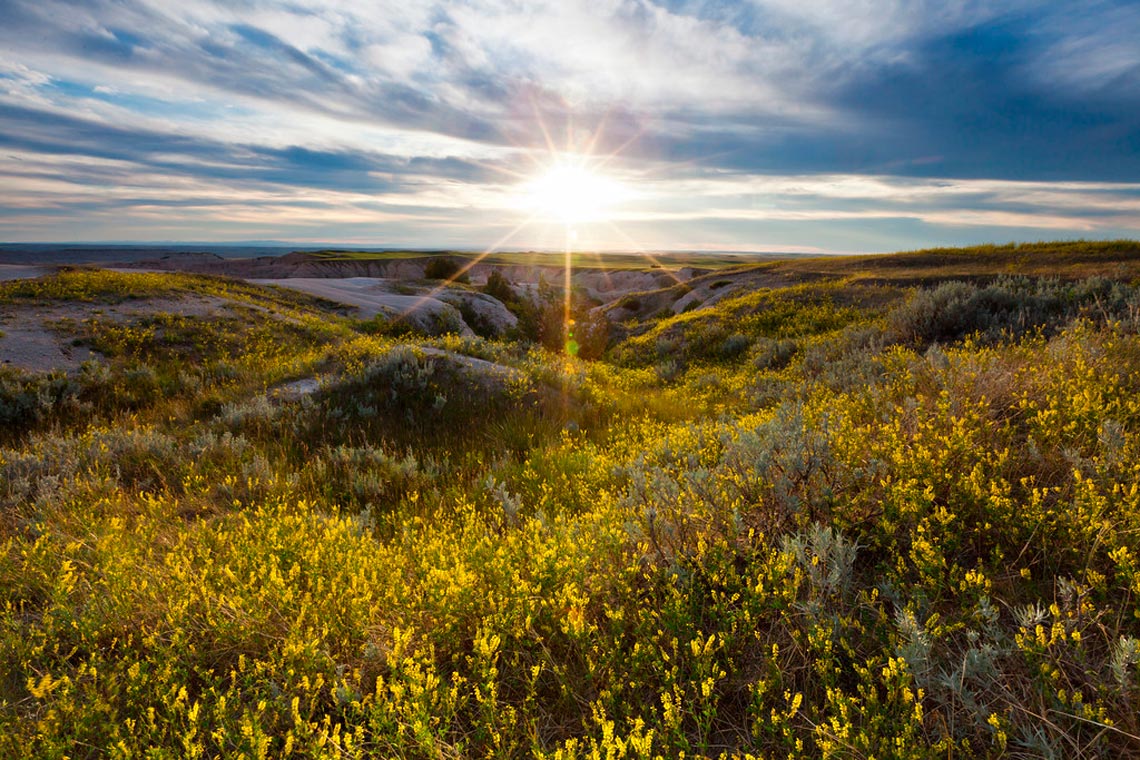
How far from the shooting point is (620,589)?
3.08 m

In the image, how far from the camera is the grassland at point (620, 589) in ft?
7.49

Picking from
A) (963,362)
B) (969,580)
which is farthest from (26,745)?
(963,362)

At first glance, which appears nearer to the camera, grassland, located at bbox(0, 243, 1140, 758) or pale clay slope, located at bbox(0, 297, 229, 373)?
grassland, located at bbox(0, 243, 1140, 758)

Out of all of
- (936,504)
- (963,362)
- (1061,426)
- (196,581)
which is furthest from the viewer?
(963,362)

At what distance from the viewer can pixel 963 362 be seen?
6086 millimetres

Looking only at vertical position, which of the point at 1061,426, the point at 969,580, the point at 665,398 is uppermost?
the point at 1061,426

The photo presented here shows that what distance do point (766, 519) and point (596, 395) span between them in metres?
6.37

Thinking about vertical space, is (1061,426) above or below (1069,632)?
above

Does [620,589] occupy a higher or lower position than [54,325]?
lower

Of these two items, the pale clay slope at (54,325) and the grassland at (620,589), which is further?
the pale clay slope at (54,325)

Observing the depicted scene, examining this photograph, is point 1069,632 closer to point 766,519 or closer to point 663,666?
point 766,519

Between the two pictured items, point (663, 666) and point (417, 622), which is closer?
point (663, 666)

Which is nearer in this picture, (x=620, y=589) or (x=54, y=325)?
(x=620, y=589)

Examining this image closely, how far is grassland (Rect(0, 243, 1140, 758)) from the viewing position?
2.28 meters
